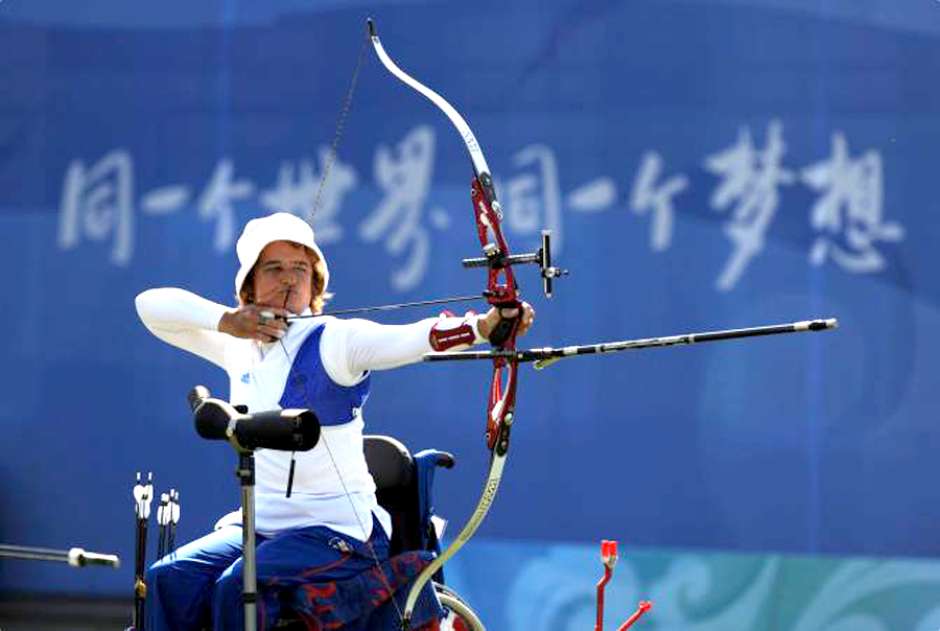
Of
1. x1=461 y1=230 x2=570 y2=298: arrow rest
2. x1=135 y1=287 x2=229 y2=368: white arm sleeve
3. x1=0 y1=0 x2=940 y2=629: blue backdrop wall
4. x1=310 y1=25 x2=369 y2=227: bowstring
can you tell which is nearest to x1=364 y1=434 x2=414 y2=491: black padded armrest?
x1=135 y1=287 x2=229 y2=368: white arm sleeve

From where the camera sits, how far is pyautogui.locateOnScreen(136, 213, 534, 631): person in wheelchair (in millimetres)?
4219

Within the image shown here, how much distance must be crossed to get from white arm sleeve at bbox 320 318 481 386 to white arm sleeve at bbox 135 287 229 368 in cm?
26

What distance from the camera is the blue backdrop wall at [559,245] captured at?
6.48 metres

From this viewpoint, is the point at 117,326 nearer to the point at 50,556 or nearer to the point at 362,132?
the point at 362,132

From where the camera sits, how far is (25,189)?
705cm

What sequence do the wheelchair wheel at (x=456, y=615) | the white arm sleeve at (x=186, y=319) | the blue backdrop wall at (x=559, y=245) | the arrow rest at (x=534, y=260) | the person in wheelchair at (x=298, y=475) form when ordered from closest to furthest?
1. the arrow rest at (x=534, y=260)
2. the person in wheelchair at (x=298, y=475)
3. the white arm sleeve at (x=186, y=319)
4. the wheelchair wheel at (x=456, y=615)
5. the blue backdrop wall at (x=559, y=245)

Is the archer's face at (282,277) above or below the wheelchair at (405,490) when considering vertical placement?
above

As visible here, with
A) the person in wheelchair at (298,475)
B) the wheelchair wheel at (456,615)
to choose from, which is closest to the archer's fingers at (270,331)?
the person in wheelchair at (298,475)

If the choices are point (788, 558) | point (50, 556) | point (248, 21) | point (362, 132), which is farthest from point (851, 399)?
point (50, 556)

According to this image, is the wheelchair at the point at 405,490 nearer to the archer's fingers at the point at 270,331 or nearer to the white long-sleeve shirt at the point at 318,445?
the white long-sleeve shirt at the point at 318,445

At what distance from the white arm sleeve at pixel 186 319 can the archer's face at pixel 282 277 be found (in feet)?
0.33

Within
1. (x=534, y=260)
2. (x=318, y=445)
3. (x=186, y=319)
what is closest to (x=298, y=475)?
(x=318, y=445)

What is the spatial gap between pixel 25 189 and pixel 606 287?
2.03 metres

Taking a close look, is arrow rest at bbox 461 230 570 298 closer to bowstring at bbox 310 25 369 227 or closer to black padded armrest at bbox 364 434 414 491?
black padded armrest at bbox 364 434 414 491
